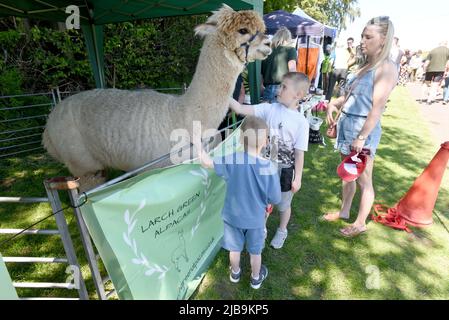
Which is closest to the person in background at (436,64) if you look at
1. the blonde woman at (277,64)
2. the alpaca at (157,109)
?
the blonde woman at (277,64)

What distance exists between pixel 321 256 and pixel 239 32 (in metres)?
2.10

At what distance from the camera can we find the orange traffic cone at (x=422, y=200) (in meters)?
2.99

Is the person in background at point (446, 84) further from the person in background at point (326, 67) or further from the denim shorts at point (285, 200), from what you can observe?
the denim shorts at point (285, 200)

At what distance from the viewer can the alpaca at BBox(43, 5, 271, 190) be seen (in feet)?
7.58

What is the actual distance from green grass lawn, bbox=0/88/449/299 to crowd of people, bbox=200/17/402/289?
14 cm

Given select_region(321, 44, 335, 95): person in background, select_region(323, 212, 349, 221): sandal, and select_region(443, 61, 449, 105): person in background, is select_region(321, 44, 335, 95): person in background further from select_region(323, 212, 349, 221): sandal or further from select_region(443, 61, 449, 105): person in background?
select_region(323, 212, 349, 221): sandal

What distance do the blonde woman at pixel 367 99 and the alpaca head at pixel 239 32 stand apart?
2.70 feet

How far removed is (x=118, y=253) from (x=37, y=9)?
404 centimetres

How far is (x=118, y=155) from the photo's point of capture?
2.60 meters

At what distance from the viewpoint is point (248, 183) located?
1.83 m

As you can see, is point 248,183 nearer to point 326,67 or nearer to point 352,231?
point 352,231

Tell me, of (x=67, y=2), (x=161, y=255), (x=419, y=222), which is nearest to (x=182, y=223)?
(x=161, y=255)

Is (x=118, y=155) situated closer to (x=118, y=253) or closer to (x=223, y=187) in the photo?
(x=223, y=187)

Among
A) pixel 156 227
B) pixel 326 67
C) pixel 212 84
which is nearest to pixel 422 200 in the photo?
pixel 212 84
